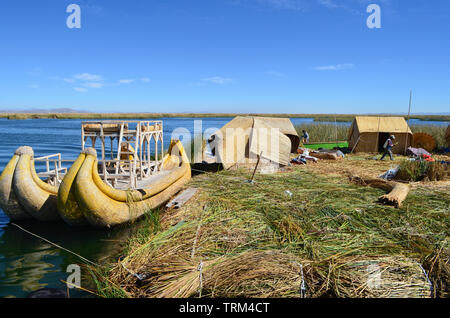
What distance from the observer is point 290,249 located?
4582mm

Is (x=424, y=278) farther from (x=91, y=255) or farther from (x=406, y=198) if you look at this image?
(x=91, y=255)

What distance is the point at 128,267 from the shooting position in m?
4.46

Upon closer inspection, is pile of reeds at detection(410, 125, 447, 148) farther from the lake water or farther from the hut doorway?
the lake water

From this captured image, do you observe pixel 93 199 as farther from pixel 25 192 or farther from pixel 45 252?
pixel 25 192

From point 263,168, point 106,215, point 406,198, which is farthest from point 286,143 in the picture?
point 106,215

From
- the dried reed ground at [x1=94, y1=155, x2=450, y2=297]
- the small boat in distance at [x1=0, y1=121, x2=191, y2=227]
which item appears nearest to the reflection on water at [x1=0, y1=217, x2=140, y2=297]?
the small boat in distance at [x1=0, y1=121, x2=191, y2=227]

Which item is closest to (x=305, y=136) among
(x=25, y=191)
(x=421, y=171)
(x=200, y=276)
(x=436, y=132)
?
(x=436, y=132)

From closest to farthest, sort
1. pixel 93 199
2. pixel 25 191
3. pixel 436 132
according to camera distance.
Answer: pixel 93 199 < pixel 25 191 < pixel 436 132

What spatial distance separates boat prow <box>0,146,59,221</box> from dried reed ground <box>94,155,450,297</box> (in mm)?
3009

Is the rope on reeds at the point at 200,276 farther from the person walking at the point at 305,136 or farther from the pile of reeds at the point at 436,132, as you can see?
the pile of reeds at the point at 436,132

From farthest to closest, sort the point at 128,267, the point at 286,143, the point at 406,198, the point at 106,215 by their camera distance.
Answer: the point at 286,143 → the point at 406,198 → the point at 106,215 → the point at 128,267

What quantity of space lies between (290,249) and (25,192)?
6465mm

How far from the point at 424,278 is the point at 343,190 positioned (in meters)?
4.22

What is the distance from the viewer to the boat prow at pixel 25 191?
6.82 meters
